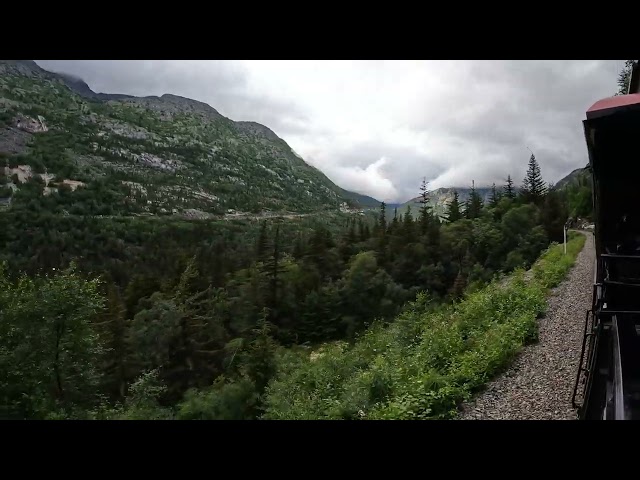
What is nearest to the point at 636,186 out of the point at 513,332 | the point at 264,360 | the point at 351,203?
the point at 513,332

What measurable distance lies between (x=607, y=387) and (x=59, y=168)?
383 ft

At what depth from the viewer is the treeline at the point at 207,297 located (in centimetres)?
1374

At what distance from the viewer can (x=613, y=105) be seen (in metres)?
2.29

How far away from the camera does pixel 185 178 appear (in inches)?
5674

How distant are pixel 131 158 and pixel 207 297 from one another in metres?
122

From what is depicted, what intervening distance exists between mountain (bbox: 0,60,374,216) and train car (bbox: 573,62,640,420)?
90.1 m

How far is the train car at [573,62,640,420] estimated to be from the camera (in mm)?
2373

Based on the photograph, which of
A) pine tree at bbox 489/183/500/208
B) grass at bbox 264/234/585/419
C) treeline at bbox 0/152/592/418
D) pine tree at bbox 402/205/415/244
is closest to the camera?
grass at bbox 264/234/585/419

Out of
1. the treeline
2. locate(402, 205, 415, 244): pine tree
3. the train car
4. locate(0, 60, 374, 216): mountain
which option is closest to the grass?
the train car

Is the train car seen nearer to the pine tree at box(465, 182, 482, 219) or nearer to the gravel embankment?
the gravel embankment

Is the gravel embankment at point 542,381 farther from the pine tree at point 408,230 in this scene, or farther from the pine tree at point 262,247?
the pine tree at point 262,247

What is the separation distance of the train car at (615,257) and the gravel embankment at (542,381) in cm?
308

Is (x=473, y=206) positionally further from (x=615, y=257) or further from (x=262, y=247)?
(x=615, y=257)

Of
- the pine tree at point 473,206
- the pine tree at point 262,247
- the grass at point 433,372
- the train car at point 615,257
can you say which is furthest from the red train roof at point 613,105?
the pine tree at point 473,206
